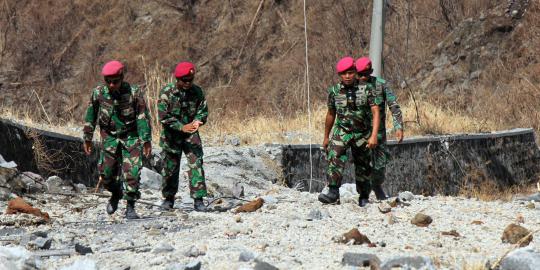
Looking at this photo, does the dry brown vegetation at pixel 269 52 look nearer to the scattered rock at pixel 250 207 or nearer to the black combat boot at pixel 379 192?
the black combat boot at pixel 379 192

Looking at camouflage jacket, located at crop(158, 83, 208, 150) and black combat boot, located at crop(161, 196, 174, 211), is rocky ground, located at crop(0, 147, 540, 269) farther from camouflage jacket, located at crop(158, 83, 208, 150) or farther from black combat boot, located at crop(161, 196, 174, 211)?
camouflage jacket, located at crop(158, 83, 208, 150)

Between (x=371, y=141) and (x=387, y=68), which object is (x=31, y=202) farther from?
(x=387, y=68)

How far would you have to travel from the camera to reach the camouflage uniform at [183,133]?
9445 mm

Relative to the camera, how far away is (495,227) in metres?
8.15

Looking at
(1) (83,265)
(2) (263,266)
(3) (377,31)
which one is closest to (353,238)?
(2) (263,266)

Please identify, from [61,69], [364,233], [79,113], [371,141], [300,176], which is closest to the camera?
[364,233]

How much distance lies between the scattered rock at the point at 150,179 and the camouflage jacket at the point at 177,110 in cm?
224

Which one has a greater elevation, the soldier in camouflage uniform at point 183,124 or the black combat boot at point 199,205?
the soldier in camouflage uniform at point 183,124

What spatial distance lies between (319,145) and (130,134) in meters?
5.25

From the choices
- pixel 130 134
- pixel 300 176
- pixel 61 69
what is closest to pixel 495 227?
pixel 130 134

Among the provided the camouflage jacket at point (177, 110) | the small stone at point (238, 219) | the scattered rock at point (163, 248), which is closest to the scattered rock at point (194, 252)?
the scattered rock at point (163, 248)

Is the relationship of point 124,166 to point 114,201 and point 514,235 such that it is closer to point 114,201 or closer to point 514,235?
point 114,201

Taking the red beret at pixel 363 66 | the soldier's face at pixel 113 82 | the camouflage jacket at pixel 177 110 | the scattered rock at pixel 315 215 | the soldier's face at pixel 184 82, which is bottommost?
the scattered rock at pixel 315 215

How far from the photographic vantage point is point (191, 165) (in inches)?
374
